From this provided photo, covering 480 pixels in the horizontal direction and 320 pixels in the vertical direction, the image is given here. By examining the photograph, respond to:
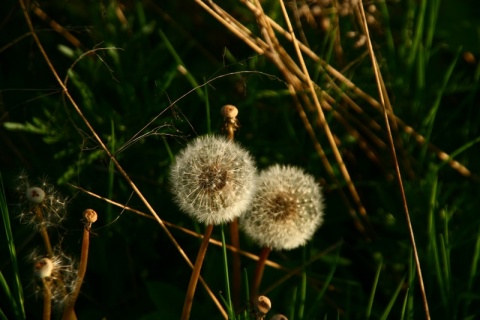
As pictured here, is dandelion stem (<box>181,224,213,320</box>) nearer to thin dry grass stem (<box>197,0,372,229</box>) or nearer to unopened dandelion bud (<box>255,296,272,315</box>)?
unopened dandelion bud (<box>255,296,272,315</box>)

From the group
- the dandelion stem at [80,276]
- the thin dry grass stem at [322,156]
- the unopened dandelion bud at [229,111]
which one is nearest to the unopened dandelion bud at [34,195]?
the dandelion stem at [80,276]

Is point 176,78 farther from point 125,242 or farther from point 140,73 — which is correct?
point 125,242

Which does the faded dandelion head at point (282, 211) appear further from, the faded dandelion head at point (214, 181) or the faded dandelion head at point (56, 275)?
the faded dandelion head at point (56, 275)

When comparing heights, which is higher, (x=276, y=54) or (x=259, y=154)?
(x=276, y=54)

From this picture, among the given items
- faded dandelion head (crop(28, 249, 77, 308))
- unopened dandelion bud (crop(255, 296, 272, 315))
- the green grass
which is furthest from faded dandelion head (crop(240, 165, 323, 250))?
faded dandelion head (crop(28, 249, 77, 308))

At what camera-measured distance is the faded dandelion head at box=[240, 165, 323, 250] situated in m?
1.36

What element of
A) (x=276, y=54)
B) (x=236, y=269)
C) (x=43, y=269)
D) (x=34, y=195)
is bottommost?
(x=43, y=269)

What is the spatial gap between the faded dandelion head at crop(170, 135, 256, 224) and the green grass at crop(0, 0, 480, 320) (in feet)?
0.94

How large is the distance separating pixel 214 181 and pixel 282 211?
0.76 feet

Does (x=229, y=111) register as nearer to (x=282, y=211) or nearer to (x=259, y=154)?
(x=282, y=211)

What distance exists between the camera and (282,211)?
1.38 meters

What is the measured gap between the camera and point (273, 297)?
1539 millimetres

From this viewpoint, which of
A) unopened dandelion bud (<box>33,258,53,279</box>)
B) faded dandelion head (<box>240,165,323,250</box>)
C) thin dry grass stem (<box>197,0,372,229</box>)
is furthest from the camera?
thin dry grass stem (<box>197,0,372,229</box>)

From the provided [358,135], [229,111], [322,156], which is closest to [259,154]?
[322,156]
